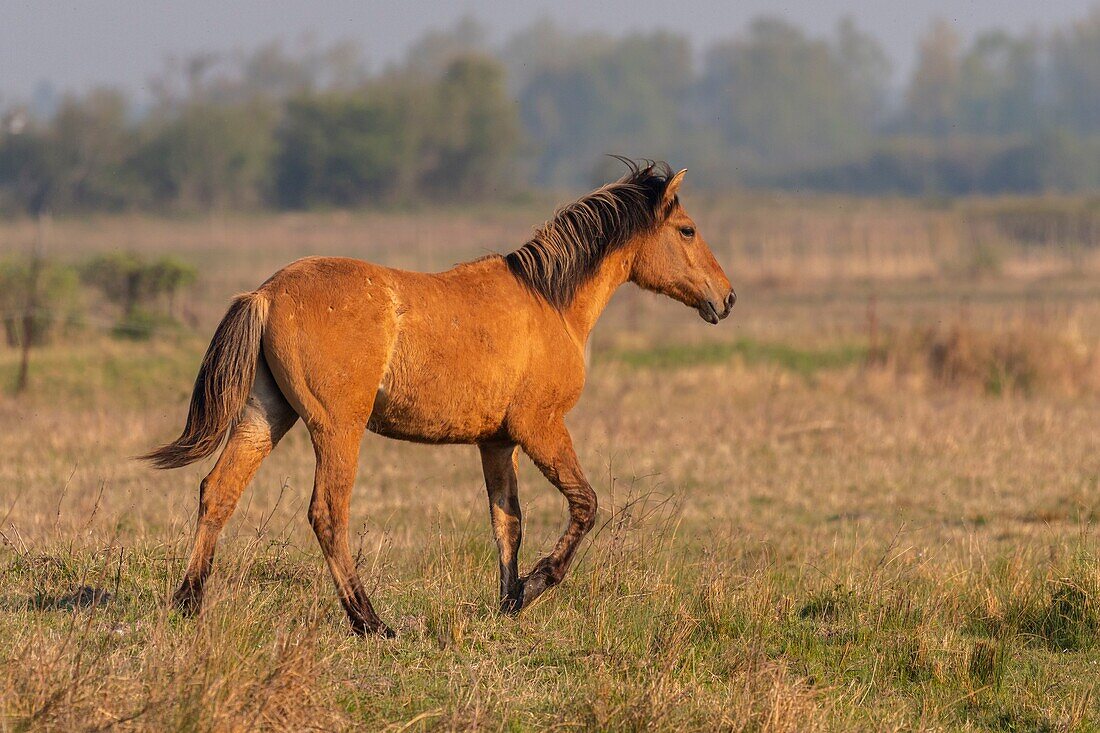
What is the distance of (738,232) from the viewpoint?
139 feet

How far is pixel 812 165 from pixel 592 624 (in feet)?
289

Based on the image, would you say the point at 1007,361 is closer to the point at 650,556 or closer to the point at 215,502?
the point at 650,556

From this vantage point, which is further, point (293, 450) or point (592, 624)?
point (293, 450)

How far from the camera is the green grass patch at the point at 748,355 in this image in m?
18.9

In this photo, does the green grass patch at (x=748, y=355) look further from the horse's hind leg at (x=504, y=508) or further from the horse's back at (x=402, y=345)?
the horse's back at (x=402, y=345)

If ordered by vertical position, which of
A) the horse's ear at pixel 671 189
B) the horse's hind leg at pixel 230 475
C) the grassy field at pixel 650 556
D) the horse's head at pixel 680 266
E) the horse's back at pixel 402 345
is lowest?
the grassy field at pixel 650 556

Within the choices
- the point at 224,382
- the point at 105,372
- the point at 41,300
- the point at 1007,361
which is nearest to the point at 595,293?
the point at 224,382

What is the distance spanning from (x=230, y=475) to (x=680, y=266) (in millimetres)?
2877

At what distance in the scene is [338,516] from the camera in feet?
17.8

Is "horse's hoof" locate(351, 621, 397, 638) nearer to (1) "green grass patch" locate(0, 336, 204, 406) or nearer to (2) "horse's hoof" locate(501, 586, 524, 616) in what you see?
(2) "horse's hoof" locate(501, 586, 524, 616)

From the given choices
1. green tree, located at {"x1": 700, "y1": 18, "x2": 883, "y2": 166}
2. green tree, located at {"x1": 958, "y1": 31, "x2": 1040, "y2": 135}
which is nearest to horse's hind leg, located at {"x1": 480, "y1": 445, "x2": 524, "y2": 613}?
green tree, located at {"x1": 700, "y1": 18, "x2": 883, "y2": 166}

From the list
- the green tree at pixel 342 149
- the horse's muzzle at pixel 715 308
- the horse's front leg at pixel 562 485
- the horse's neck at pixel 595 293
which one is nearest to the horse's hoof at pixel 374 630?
the horse's front leg at pixel 562 485

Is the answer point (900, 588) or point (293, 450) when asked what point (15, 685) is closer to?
point (900, 588)

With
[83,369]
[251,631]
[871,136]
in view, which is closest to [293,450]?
[83,369]
